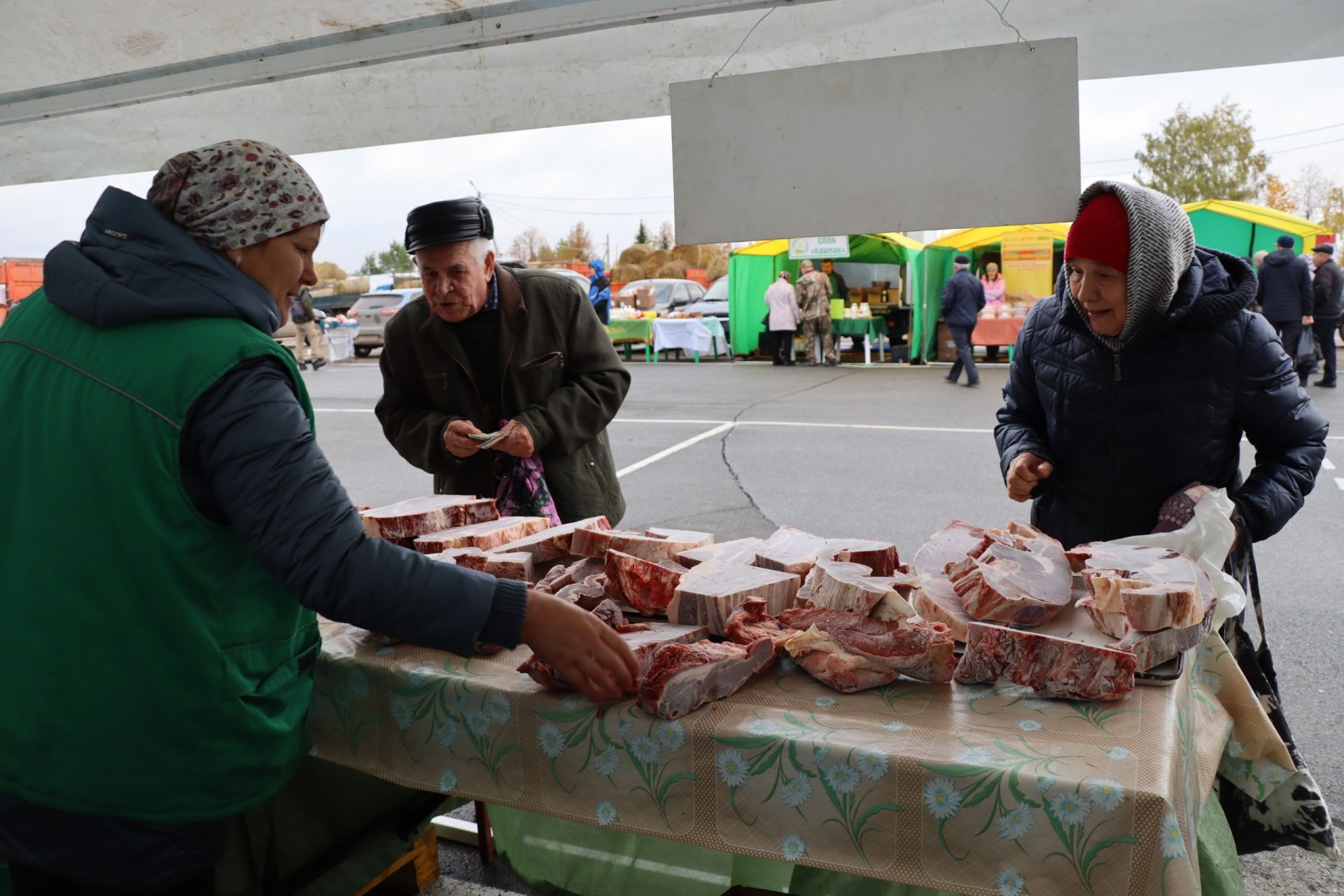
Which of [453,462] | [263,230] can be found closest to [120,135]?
[453,462]

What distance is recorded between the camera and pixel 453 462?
3.09m

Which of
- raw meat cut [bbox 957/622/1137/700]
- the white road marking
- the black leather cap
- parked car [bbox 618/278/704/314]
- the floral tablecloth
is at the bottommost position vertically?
the white road marking

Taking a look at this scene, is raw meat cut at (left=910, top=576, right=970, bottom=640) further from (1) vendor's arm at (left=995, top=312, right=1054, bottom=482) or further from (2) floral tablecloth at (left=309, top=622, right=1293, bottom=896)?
(1) vendor's arm at (left=995, top=312, right=1054, bottom=482)

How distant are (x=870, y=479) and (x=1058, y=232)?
1003 cm

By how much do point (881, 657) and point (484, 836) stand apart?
6.15 ft

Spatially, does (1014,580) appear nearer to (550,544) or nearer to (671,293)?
(550,544)

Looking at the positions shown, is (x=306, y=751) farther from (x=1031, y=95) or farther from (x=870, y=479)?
(x=870, y=479)

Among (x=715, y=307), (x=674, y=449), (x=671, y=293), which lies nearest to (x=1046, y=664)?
(x=674, y=449)

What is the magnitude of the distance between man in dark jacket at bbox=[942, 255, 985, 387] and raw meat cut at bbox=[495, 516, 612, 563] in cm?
1282

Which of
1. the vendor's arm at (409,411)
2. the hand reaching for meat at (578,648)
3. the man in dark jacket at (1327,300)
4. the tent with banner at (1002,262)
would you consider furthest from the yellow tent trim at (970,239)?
the hand reaching for meat at (578,648)

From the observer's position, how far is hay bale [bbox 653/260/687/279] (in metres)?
47.9

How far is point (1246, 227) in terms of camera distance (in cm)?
1551

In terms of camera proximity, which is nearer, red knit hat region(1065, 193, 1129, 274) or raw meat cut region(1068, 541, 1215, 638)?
raw meat cut region(1068, 541, 1215, 638)

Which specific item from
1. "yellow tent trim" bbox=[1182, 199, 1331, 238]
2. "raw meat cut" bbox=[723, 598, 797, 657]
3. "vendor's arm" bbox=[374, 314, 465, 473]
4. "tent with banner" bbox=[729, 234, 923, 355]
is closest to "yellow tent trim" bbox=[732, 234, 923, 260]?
"tent with banner" bbox=[729, 234, 923, 355]
